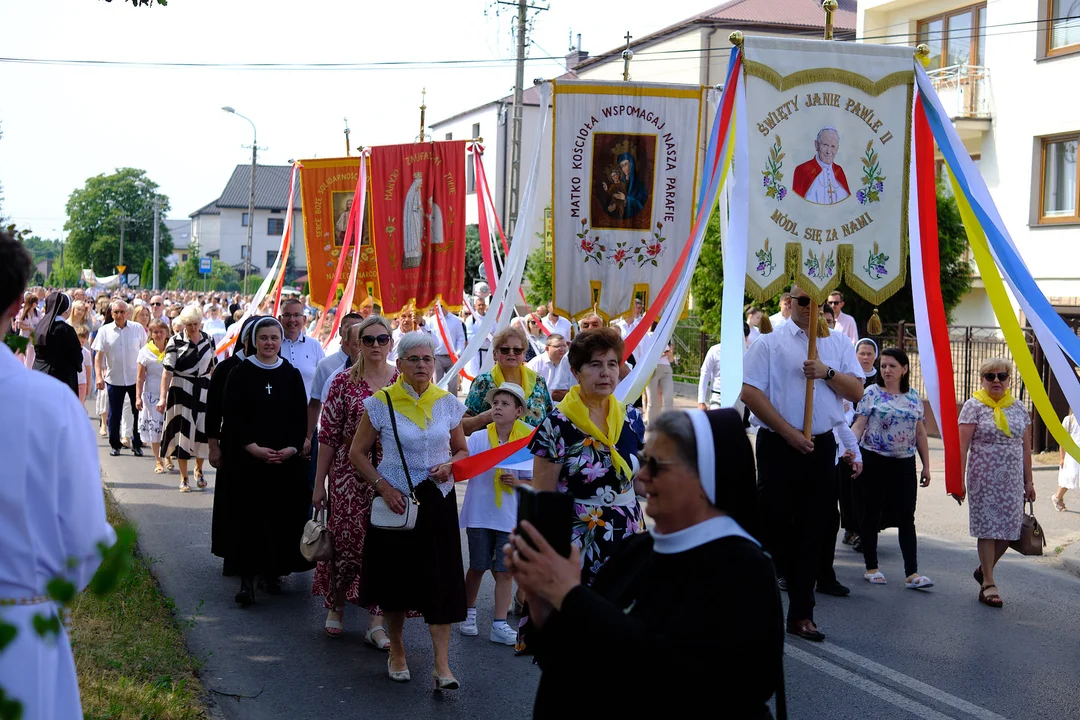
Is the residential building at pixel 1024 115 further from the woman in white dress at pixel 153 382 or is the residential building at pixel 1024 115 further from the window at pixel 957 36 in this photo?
the woman in white dress at pixel 153 382

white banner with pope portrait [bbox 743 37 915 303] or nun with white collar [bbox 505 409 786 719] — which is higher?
white banner with pope portrait [bbox 743 37 915 303]

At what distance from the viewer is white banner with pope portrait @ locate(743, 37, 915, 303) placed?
23.7ft

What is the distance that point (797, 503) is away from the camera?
7020 mm

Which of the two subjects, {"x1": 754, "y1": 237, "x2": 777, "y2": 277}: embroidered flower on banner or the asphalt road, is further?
{"x1": 754, "y1": 237, "x2": 777, "y2": 277}: embroidered flower on banner

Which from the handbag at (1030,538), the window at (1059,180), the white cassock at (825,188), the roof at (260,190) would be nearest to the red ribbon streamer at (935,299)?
the white cassock at (825,188)

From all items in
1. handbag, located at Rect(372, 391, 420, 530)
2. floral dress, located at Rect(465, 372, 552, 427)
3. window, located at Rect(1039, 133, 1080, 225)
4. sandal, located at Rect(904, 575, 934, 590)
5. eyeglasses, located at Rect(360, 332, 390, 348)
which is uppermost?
window, located at Rect(1039, 133, 1080, 225)


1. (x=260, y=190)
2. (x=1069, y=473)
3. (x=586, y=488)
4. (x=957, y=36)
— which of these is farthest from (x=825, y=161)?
(x=260, y=190)

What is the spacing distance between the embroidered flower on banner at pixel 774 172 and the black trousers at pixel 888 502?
2725 millimetres

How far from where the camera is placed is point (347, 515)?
6742 millimetres

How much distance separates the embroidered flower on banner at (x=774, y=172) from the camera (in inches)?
285

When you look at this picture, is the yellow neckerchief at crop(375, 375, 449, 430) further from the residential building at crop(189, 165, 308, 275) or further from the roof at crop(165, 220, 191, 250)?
the roof at crop(165, 220, 191, 250)

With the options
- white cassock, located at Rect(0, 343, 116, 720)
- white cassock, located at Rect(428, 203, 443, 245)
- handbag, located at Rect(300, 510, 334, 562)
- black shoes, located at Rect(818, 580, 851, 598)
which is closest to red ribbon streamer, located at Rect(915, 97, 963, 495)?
black shoes, located at Rect(818, 580, 851, 598)

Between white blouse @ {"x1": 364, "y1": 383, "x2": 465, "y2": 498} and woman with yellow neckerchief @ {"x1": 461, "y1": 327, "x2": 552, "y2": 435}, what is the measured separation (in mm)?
966

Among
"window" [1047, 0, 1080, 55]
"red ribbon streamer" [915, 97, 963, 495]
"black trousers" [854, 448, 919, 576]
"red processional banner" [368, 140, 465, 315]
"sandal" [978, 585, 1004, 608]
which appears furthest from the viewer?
"window" [1047, 0, 1080, 55]
